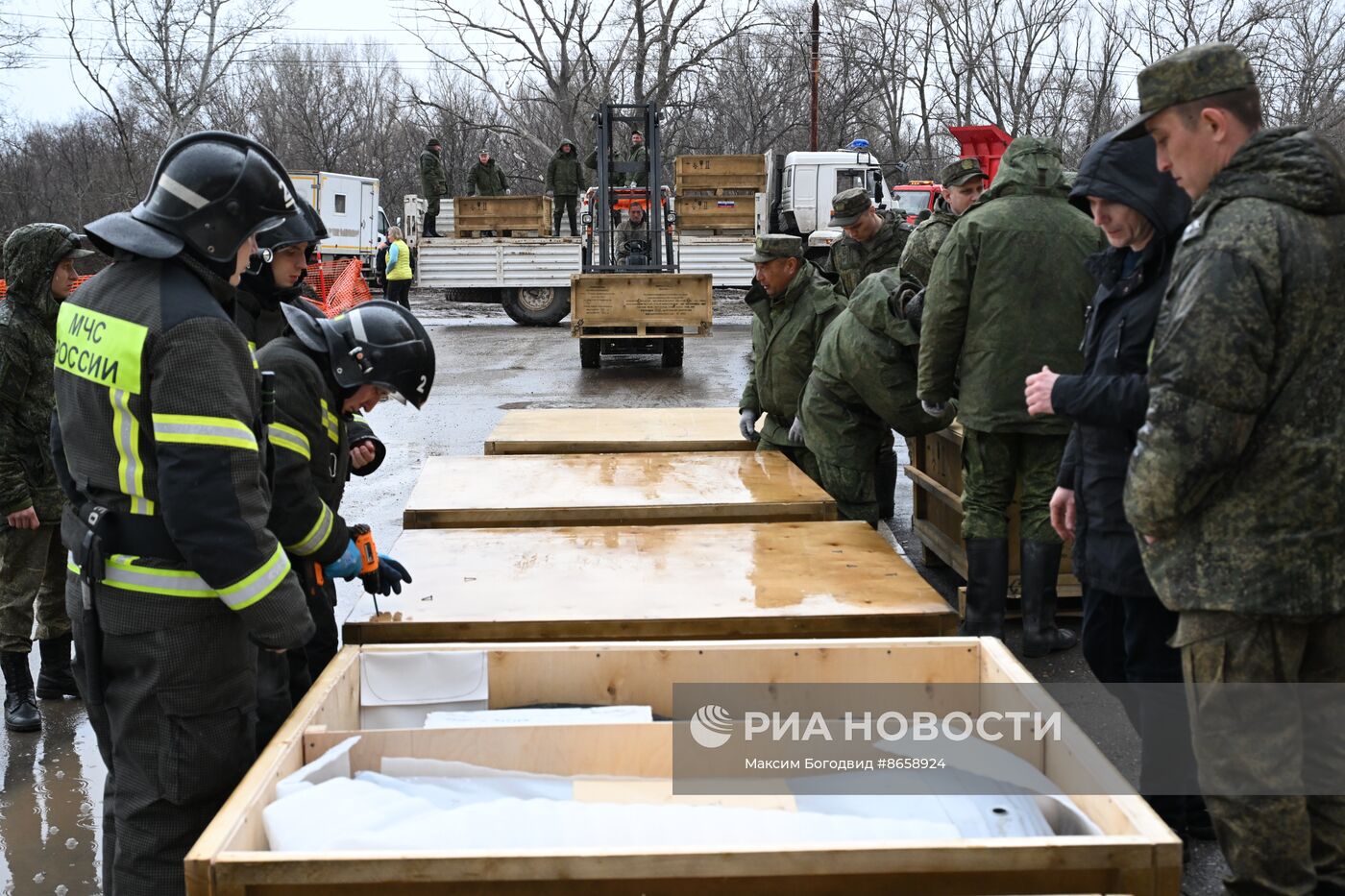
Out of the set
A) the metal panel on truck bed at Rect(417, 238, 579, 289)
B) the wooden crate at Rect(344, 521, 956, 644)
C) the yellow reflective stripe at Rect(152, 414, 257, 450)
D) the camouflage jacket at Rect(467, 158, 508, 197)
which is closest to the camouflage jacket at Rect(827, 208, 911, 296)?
the wooden crate at Rect(344, 521, 956, 644)

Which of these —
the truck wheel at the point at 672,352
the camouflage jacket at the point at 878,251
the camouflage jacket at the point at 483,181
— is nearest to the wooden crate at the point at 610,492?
the camouflage jacket at the point at 878,251

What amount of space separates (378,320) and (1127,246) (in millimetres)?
1996

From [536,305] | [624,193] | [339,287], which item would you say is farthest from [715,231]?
[339,287]

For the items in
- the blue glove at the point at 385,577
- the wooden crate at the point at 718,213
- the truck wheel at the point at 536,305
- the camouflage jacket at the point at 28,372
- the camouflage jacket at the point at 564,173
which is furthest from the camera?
the camouflage jacket at the point at 564,173

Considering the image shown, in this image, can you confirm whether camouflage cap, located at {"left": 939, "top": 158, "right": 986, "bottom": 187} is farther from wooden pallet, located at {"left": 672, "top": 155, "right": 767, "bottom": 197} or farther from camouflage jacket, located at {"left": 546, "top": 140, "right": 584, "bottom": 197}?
camouflage jacket, located at {"left": 546, "top": 140, "right": 584, "bottom": 197}

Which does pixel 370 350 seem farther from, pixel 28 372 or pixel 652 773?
pixel 28 372

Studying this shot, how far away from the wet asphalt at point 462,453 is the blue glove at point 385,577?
1181 millimetres

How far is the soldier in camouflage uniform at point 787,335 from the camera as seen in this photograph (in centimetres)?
575

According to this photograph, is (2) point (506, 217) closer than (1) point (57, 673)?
No

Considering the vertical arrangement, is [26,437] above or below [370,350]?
below

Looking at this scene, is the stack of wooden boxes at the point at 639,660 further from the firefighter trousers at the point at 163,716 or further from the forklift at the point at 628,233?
the forklift at the point at 628,233

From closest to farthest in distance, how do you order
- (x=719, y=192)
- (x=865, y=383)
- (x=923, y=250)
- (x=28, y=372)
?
(x=28, y=372) → (x=865, y=383) → (x=923, y=250) → (x=719, y=192)

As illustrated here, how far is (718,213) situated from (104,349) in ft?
65.8

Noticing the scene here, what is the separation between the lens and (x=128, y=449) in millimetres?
2283
